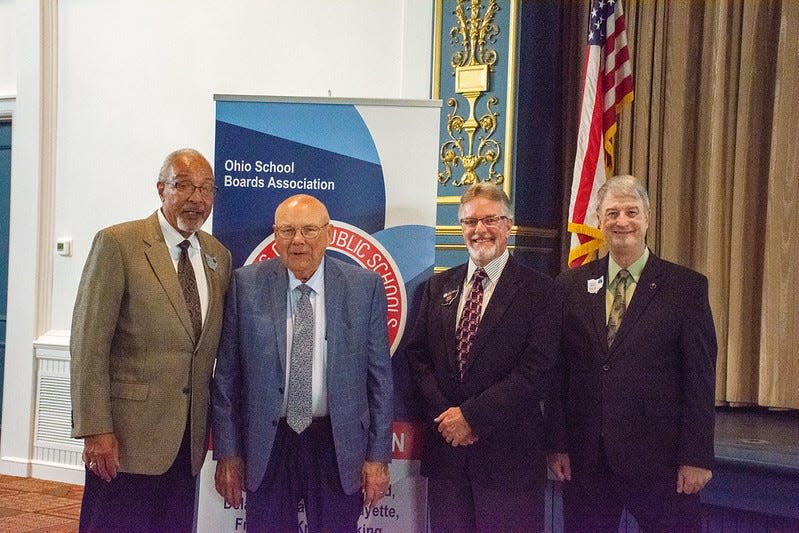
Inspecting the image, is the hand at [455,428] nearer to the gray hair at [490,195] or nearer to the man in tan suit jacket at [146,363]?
the gray hair at [490,195]

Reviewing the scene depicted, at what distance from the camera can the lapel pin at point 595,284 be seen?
92.7 inches

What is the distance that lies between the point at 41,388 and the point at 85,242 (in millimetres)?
948

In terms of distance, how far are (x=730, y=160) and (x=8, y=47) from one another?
449cm

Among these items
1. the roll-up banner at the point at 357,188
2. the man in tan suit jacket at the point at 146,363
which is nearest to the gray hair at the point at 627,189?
the roll-up banner at the point at 357,188

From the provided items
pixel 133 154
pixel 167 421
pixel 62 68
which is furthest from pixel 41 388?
pixel 167 421

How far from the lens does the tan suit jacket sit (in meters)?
2.23

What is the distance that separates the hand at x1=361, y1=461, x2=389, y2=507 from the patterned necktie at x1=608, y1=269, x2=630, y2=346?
0.78m

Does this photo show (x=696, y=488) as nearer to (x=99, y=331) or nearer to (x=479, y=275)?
(x=479, y=275)

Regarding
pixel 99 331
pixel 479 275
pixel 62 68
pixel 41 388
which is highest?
pixel 62 68

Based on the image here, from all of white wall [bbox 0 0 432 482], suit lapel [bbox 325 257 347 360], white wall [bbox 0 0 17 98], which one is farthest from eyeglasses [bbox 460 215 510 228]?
white wall [bbox 0 0 17 98]

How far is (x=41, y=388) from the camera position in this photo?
492 cm

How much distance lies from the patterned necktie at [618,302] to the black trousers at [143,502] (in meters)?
1.30

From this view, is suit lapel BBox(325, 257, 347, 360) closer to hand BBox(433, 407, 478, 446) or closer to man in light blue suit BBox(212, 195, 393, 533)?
man in light blue suit BBox(212, 195, 393, 533)

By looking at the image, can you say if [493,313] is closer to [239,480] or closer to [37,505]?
[239,480]
